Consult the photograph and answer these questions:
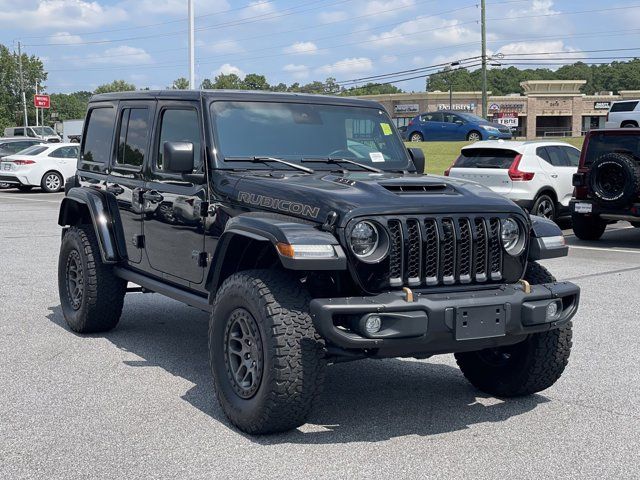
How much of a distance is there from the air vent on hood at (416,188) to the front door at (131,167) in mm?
2305

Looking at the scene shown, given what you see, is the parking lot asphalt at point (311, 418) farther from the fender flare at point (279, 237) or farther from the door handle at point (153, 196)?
the door handle at point (153, 196)

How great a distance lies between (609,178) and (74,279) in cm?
898

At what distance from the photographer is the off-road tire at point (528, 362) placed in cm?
550

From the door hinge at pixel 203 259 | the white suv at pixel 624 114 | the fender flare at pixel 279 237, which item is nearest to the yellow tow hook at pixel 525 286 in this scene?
the fender flare at pixel 279 237

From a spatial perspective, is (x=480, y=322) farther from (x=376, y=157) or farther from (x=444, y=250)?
(x=376, y=157)

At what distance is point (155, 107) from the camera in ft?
22.2

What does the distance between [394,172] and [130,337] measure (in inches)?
107

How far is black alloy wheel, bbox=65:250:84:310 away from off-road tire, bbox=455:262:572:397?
3.37 meters

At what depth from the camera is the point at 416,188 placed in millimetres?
5316

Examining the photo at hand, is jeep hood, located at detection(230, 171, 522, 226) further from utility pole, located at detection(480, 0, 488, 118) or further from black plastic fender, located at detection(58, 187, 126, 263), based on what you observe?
utility pole, located at detection(480, 0, 488, 118)

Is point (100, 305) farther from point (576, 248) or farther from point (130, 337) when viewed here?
point (576, 248)

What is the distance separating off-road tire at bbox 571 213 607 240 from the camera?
49.5 feet

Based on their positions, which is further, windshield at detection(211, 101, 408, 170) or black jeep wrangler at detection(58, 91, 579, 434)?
windshield at detection(211, 101, 408, 170)

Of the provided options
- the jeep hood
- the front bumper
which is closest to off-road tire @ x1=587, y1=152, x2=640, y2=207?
the jeep hood
